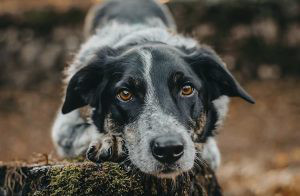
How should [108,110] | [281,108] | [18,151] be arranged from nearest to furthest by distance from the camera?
[108,110] → [18,151] → [281,108]

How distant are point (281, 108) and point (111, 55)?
7513mm

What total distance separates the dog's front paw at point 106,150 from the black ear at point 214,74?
1093mm

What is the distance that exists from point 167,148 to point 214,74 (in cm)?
139

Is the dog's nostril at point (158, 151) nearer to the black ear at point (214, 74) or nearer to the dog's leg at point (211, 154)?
the black ear at point (214, 74)

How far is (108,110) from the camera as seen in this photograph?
4.58 m

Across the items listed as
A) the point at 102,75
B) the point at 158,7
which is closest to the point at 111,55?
the point at 102,75

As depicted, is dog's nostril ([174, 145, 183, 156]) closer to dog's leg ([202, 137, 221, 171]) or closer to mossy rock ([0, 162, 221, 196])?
mossy rock ([0, 162, 221, 196])

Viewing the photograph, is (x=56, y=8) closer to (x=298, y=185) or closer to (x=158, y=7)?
(x=158, y=7)

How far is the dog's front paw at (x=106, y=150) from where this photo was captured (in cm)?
380

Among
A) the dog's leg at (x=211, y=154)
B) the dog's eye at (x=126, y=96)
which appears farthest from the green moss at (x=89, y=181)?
the dog's leg at (x=211, y=154)

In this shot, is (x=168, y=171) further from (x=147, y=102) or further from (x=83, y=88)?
(x=83, y=88)

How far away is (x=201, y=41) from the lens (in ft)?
41.2

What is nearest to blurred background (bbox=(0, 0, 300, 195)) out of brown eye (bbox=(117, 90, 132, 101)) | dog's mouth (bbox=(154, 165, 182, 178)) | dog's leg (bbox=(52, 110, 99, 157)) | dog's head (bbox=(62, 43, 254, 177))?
dog's leg (bbox=(52, 110, 99, 157))

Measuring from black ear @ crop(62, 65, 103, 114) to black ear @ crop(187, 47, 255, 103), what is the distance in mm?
771
